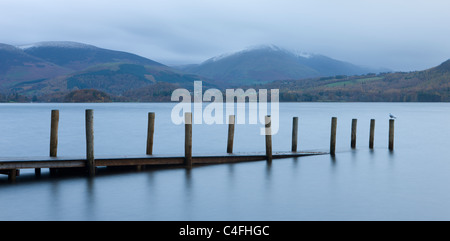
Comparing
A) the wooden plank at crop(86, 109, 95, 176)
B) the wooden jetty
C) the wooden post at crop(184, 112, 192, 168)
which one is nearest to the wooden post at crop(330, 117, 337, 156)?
the wooden jetty

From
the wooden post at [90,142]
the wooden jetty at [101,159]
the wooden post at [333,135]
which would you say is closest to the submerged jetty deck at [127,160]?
the wooden jetty at [101,159]

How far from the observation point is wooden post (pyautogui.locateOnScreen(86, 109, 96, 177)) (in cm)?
1603

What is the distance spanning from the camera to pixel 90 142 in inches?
631

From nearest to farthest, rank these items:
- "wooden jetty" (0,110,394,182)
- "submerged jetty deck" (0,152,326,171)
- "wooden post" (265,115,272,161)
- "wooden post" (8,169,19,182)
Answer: "submerged jetty deck" (0,152,326,171)
"wooden jetty" (0,110,394,182)
"wooden post" (8,169,19,182)
"wooden post" (265,115,272,161)

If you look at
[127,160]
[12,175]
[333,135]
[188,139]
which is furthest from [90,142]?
[333,135]

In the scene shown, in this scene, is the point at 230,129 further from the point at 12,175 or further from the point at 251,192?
the point at 12,175

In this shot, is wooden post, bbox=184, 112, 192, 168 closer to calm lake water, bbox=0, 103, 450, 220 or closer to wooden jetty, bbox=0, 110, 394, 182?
wooden jetty, bbox=0, 110, 394, 182

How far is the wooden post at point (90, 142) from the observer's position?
16.0 metres

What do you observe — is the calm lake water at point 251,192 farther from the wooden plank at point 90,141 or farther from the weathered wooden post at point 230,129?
the weathered wooden post at point 230,129

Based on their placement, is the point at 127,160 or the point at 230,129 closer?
the point at 127,160

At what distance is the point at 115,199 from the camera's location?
46.2ft

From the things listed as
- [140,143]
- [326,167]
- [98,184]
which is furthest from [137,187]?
[140,143]

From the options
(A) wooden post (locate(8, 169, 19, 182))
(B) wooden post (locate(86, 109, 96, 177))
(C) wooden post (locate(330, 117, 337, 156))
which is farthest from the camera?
(C) wooden post (locate(330, 117, 337, 156))
